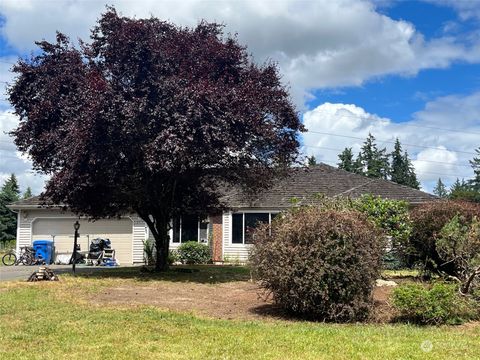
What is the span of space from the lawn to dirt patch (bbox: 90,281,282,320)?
57 cm

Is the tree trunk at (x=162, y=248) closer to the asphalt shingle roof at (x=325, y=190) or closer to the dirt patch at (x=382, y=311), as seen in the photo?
the asphalt shingle roof at (x=325, y=190)

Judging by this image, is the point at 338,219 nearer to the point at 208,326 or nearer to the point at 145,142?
the point at 208,326

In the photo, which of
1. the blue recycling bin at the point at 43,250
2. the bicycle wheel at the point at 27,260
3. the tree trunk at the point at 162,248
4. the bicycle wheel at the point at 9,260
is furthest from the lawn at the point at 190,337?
the bicycle wheel at the point at 9,260

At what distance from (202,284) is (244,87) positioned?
5322 millimetres

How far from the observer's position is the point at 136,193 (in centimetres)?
1519

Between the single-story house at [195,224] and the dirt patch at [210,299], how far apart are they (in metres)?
10.8

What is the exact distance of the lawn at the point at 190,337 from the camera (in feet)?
20.3

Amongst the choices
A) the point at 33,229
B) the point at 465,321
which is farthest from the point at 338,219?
the point at 33,229

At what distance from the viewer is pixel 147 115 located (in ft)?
43.2

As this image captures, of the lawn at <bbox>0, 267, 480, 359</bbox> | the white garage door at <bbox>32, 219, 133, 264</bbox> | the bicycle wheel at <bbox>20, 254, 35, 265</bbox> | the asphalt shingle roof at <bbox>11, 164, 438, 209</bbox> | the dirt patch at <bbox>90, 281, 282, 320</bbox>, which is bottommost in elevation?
the lawn at <bbox>0, 267, 480, 359</bbox>

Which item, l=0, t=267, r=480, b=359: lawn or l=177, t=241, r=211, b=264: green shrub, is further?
l=177, t=241, r=211, b=264: green shrub

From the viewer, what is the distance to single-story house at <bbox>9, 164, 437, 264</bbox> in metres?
24.4

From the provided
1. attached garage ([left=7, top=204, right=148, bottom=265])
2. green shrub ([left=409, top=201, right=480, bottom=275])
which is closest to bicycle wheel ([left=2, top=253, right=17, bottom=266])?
attached garage ([left=7, top=204, right=148, bottom=265])

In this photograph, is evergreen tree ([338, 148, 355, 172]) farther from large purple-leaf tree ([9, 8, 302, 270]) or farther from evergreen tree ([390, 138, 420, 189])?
large purple-leaf tree ([9, 8, 302, 270])
